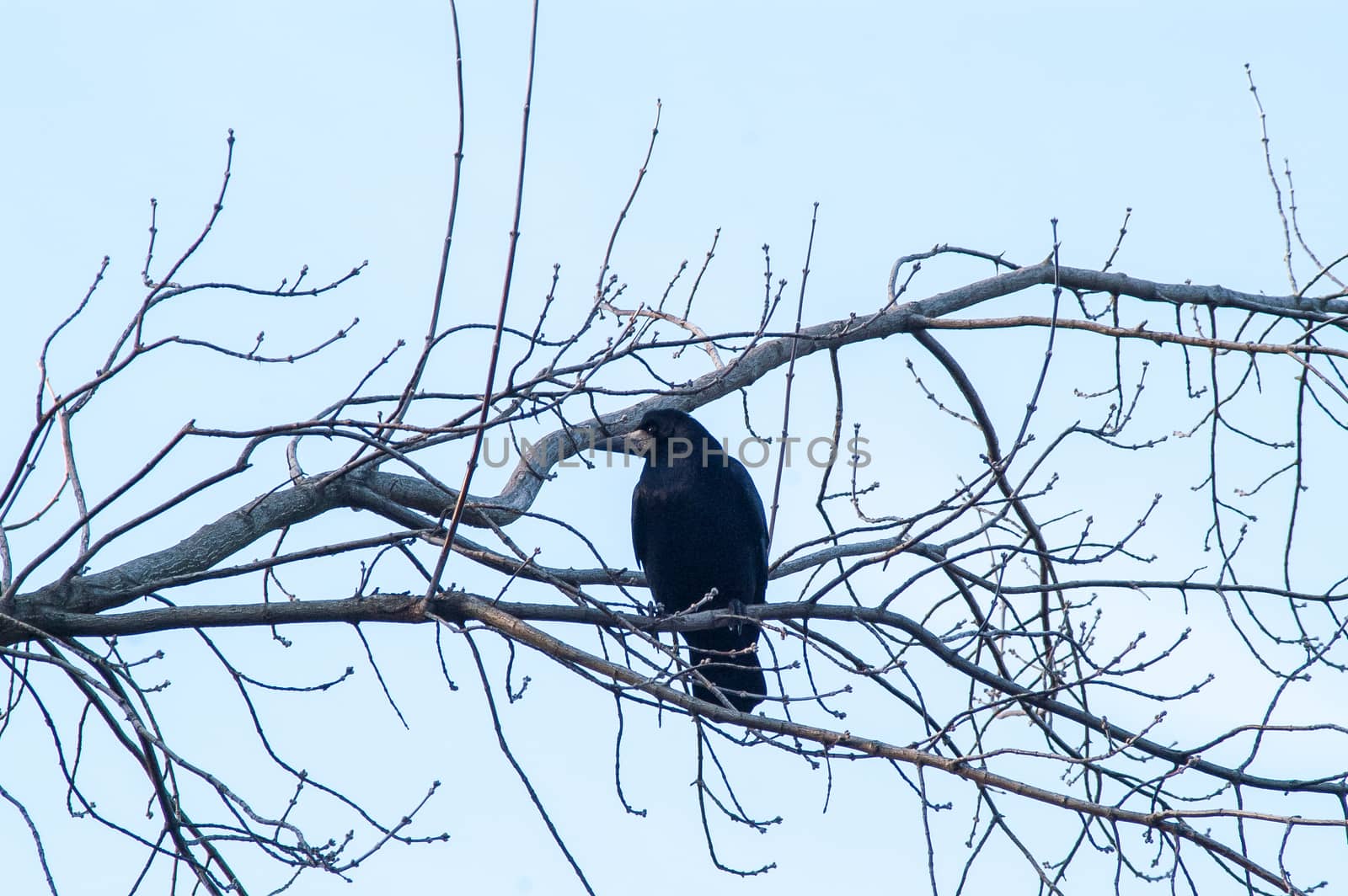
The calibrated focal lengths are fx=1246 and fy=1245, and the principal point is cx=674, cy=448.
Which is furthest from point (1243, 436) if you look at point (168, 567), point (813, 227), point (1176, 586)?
point (168, 567)

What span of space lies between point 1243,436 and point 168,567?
346 centimetres

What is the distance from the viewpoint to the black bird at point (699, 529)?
511cm

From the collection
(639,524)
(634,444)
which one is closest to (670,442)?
(634,444)

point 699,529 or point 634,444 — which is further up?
point 634,444

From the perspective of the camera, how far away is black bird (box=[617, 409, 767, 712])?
16.8 feet

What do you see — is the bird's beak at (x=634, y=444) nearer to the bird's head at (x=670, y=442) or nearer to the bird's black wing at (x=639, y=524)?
the bird's head at (x=670, y=442)

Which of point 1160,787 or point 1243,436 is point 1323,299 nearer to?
point 1243,436

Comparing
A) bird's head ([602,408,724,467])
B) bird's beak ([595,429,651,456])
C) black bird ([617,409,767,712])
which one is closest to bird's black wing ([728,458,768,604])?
black bird ([617,409,767,712])

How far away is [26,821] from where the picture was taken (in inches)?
115

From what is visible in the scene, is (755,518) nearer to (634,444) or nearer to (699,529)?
(699,529)

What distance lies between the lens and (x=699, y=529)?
5.10m

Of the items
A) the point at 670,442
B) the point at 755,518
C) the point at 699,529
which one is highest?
the point at 670,442

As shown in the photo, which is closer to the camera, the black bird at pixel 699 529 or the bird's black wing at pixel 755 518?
the black bird at pixel 699 529

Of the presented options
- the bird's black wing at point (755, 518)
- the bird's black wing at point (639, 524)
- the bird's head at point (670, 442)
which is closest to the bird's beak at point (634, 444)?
the bird's head at point (670, 442)
